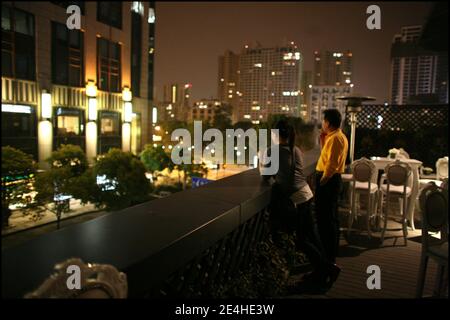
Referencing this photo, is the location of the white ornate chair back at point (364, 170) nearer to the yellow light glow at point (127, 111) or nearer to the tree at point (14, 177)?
the tree at point (14, 177)

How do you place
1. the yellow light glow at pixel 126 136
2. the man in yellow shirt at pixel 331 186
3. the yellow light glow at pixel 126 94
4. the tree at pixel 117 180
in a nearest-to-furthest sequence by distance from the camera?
the man in yellow shirt at pixel 331 186 → the tree at pixel 117 180 → the yellow light glow at pixel 126 94 → the yellow light glow at pixel 126 136

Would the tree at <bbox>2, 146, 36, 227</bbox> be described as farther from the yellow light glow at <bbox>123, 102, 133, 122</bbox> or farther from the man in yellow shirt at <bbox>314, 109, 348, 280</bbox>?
the man in yellow shirt at <bbox>314, 109, 348, 280</bbox>

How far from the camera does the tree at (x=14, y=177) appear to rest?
41.5 ft

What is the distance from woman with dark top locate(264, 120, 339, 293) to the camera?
8.99 feet

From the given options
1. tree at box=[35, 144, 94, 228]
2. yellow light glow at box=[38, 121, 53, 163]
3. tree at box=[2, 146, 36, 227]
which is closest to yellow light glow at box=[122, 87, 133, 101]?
yellow light glow at box=[38, 121, 53, 163]

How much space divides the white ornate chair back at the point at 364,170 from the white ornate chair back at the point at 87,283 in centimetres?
373

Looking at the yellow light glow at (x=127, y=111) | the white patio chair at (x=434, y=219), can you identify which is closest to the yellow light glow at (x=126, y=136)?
the yellow light glow at (x=127, y=111)

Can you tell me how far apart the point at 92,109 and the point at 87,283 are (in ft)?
72.2

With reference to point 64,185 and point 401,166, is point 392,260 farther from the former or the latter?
point 64,185

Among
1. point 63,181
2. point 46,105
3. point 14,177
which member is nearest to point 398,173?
point 14,177

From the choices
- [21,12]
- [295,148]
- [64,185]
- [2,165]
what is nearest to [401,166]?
[295,148]

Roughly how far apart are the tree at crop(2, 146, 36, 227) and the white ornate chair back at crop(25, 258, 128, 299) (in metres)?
13.2

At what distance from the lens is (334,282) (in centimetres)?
289
